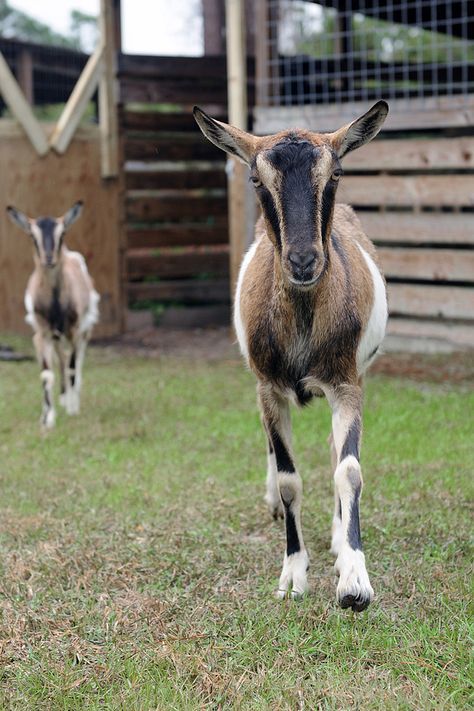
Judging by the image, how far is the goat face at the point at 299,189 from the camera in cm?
396

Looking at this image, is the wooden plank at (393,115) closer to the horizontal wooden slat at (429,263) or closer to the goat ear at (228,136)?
the horizontal wooden slat at (429,263)

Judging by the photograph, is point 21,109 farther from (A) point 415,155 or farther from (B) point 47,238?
(A) point 415,155

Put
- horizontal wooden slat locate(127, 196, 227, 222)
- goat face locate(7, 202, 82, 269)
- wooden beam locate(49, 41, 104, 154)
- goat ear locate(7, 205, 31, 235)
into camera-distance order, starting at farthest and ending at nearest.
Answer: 1. horizontal wooden slat locate(127, 196, 227, 222)
2. wooden beam locate(49, 41, 104, 154)
3. goat ear locate(7, 205, 31, 235)
4. goat face locate(7, 202, 82, 269)

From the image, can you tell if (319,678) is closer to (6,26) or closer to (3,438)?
(3,438)

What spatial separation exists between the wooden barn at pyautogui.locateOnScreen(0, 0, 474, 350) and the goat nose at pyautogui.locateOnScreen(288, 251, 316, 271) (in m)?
6.44

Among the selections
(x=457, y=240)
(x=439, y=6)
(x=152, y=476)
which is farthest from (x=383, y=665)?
(x=439, y=6)

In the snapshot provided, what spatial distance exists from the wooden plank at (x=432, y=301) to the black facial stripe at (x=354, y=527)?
6.02 metres

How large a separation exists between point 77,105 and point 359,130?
874 centimetres

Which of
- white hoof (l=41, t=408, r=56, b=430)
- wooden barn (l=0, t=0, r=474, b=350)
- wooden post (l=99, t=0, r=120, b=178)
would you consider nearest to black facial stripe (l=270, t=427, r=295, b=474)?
white hoof (l=41, t=408, r=56, b=430)

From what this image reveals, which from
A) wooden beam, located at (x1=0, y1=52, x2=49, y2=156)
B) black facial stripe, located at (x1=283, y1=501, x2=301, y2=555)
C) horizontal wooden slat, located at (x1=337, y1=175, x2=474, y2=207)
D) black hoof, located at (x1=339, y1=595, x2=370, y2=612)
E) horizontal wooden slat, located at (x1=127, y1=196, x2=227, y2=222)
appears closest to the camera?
black hoof, located at (x1=339, y1=595, x2=370, y2=612)

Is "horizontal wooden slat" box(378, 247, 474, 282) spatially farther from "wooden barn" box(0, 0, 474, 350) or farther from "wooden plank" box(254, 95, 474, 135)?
"wooden plank" box(254, 95, 474, 135)

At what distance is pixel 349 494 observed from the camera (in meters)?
4.15

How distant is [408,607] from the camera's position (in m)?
4.20

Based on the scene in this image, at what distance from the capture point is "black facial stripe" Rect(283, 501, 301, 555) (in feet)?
14.8
